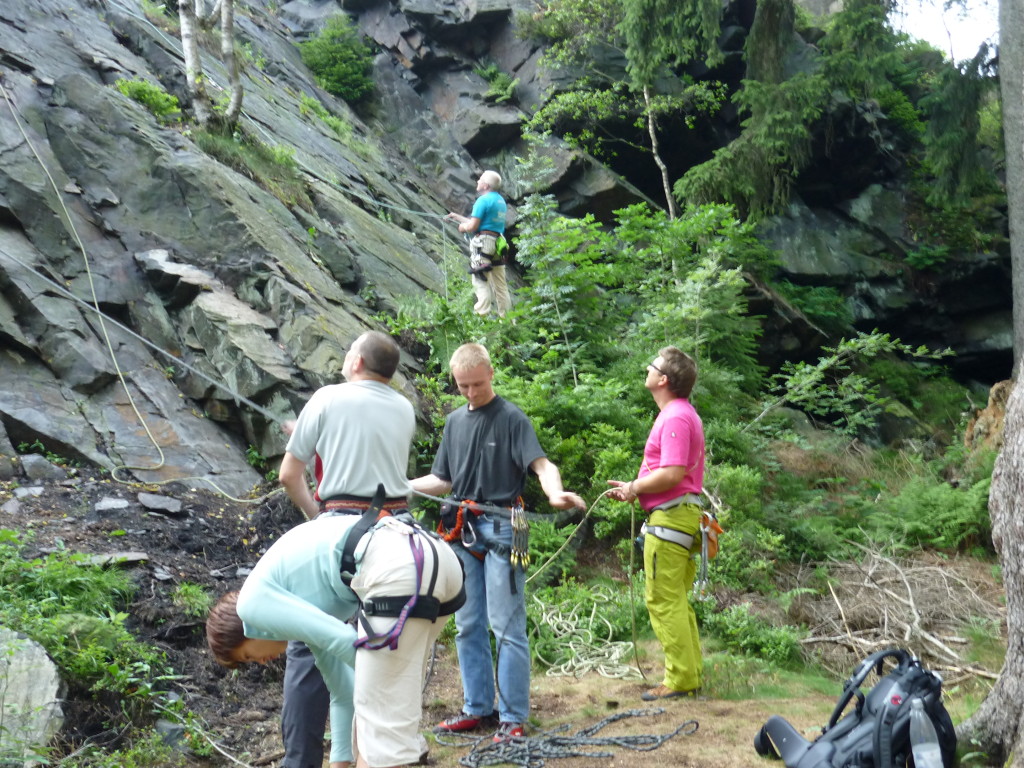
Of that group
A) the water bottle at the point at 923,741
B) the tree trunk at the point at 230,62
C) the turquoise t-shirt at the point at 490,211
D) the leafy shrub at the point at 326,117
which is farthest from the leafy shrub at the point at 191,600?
the leafy shrub at the point at 326,117

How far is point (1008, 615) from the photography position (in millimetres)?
3770

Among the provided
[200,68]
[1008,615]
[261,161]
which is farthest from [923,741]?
[200,68]

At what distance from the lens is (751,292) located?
15578mm

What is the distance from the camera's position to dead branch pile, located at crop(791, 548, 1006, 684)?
656 cm

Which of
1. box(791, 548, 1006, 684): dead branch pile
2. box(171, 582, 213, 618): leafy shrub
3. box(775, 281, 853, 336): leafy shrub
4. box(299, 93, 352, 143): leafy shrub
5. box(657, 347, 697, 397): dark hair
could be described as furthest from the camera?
box(775, 281, 853, 336): leafy shrub

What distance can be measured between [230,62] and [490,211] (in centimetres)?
389

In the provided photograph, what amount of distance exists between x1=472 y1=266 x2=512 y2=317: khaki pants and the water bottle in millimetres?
8138

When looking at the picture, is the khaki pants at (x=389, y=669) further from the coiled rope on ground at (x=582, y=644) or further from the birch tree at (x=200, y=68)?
the birch tree at (x=200, y=68)

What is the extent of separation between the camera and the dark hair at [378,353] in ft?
12.8

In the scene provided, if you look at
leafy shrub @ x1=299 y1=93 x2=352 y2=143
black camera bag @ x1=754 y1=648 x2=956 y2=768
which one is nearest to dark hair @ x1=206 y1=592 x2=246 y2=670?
black camera bag @ x1=754 y1=648 x2=956 y2=768

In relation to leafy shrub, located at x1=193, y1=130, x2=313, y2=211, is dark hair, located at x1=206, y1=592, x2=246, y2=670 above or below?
below

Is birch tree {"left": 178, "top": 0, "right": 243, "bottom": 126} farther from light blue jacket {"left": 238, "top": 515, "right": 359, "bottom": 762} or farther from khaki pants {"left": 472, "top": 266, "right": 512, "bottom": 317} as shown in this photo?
light blue jacket {"left": 238, "top": 515, "right": 359, "bottom": 762}

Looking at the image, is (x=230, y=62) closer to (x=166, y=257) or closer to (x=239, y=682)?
(x=166, y=257)

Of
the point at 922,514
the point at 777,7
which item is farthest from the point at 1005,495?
the point at 777,7
